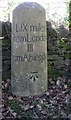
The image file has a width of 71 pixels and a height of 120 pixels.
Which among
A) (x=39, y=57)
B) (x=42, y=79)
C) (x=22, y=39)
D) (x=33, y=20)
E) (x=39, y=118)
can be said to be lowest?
(x=39, y=118)

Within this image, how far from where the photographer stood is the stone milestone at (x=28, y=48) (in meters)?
4.56

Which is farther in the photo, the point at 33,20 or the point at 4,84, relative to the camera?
the point at 4,84

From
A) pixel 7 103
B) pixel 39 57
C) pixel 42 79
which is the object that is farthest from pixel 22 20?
pixel 7 103

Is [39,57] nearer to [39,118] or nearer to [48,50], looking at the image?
[48,50]

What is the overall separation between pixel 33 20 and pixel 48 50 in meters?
0.84

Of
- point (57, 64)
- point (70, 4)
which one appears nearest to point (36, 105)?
point (57, 64)

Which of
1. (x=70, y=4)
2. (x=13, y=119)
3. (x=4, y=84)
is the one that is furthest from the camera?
(x=70, y=4)

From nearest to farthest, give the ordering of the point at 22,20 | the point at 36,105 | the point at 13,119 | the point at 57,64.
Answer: the point at 13,119, the point at 36,105, the point at 22,20, the point at 57,64

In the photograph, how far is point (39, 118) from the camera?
394cm

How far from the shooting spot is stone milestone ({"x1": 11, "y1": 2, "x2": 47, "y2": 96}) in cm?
456

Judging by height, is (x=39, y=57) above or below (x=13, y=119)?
above

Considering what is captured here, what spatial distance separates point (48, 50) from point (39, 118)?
5.31 feet

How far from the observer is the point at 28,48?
15.0 feet

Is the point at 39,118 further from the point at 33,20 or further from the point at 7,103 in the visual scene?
the point at 33,20
